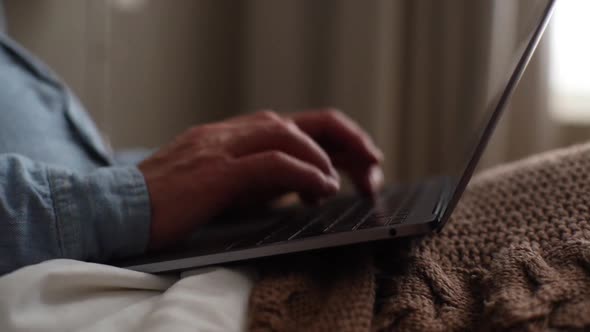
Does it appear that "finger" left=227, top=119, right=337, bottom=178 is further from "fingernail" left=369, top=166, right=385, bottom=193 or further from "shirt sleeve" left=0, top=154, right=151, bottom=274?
"fingernail" left=369, top=166, right=385, bottom=193

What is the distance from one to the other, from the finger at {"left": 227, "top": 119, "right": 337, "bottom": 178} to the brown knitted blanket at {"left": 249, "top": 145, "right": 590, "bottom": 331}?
0.53 feet

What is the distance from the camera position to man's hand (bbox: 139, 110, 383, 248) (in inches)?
18.2

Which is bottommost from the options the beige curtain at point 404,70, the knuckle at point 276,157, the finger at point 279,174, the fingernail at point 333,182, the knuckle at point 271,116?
the beige curtain at point 404,70

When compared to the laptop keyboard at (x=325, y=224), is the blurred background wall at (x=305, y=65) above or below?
below

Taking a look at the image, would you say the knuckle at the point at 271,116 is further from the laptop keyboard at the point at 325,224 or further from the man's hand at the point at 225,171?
the laptop keyboard at the point at 325,224

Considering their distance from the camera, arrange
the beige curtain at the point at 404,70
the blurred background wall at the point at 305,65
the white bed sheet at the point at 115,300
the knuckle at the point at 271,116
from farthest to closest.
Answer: the beige curtain at the point at 404,70, the blurred background wall at the point at 305,65, the knuckle at the point at 271,116, the white bed sheet at the point at 115,300

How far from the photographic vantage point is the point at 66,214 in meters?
0.41

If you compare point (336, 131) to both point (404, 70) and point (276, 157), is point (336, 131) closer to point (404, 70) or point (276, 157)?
point (276, 157)

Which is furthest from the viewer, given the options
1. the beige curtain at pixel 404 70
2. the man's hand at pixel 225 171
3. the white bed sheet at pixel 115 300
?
the beige curtain at pixel 404 70

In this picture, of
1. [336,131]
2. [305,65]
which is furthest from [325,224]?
[305,65]

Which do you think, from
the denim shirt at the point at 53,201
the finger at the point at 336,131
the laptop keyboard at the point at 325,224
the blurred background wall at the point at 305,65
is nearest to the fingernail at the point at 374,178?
the finger at the point at 336,131

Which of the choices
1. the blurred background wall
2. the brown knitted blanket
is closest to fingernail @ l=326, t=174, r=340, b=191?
the brown knitted blanket

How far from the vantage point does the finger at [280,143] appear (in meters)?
0.54

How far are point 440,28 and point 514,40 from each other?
0.70ft
